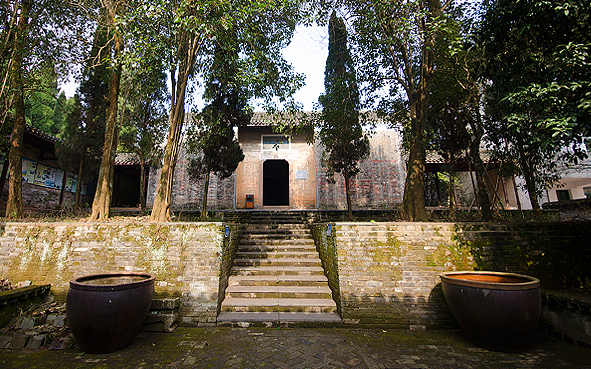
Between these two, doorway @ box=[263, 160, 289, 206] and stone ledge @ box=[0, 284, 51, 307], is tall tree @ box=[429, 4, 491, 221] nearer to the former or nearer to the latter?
stone ledge @ box=[0, 284, 51, 307]

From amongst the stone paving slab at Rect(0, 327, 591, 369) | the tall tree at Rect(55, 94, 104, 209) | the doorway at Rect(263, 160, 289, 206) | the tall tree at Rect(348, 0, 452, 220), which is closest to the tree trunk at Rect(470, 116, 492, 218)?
the tall tree at Rect(348, 0, 452, 220)

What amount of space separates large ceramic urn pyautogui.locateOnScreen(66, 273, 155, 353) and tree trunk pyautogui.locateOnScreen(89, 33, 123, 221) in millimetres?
3358

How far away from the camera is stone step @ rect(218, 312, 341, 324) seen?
436 cm

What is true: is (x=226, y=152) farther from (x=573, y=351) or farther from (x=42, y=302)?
(x=573, y=351)

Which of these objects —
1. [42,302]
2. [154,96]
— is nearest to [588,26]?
[42,302]

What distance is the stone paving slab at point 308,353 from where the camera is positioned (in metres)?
3.18

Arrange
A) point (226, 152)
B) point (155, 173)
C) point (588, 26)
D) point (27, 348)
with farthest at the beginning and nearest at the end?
point (155, 173) → point (226, 152) → point (27, 348) → point (588, 26)

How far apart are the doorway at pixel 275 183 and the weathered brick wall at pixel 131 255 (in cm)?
1100

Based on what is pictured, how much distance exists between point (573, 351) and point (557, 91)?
3.19 metres

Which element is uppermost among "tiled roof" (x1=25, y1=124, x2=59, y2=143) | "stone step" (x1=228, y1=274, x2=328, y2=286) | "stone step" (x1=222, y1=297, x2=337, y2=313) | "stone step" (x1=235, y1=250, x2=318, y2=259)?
"tiled roof" (x1=25, y1=124, x2=59, y2=143)

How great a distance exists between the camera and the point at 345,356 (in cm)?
340

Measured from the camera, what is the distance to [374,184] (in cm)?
1248

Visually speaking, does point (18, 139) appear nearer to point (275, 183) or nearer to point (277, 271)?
point (277, 271)

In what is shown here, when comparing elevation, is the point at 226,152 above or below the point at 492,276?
above
